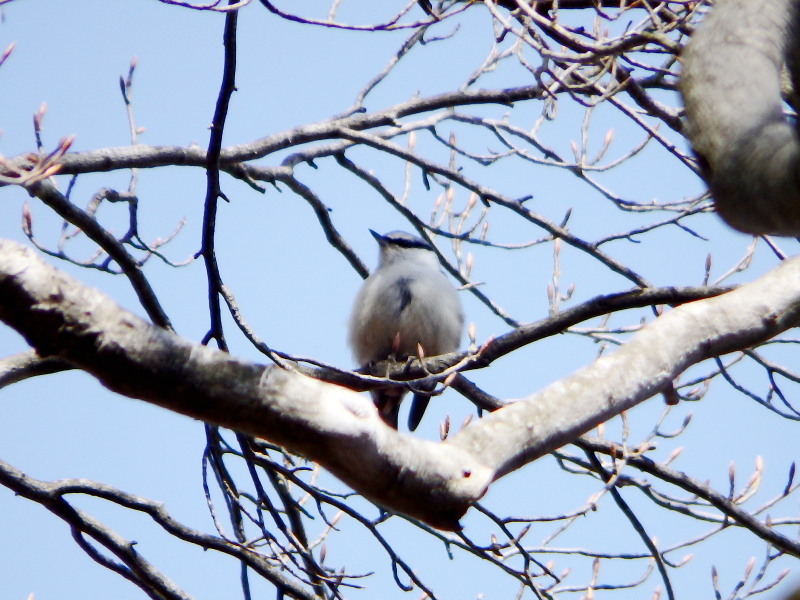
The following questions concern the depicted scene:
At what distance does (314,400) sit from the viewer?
5.03ft

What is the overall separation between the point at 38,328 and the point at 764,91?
3.60 ft

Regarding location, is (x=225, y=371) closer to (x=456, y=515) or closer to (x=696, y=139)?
(x=456, y=515)

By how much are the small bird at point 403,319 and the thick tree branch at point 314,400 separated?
13.4ft

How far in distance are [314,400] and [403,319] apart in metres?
4.72

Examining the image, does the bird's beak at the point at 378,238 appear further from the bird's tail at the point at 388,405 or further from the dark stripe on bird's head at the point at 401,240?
the bird's tail at the point at 388,405

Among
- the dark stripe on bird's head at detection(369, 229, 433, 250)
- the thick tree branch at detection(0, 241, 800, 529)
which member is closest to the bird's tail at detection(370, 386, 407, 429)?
the dark stripe on bird's head at detection(369, 229, 433, 250)

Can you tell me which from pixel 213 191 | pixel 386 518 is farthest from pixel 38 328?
pixel 386 518

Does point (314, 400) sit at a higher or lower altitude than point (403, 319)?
lower

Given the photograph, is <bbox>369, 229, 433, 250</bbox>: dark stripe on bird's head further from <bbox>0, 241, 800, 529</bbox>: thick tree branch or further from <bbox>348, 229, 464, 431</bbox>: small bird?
<bbox>0, 241, 800, 529</bbox>: thick tree branch

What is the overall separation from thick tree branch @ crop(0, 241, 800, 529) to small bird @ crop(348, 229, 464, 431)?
4.08 m

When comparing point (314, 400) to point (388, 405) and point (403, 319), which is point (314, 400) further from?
point (403, 319)

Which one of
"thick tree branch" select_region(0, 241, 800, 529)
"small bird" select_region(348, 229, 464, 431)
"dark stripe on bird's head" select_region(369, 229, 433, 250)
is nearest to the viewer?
"thick tree branch" select_region(0, 241, 800, 529)

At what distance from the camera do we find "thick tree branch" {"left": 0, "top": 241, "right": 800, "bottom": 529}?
1.33 metres

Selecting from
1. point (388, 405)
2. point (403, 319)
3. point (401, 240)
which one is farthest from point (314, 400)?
point (401, 240)
